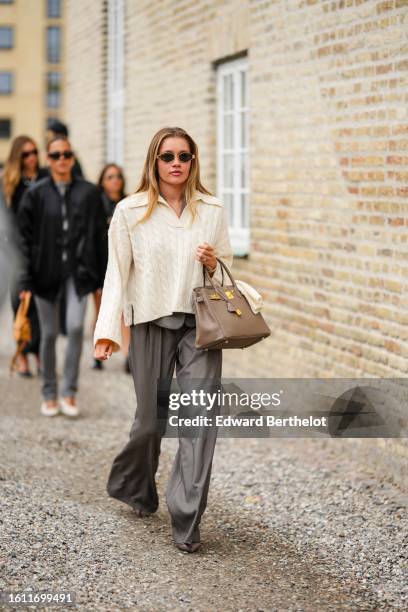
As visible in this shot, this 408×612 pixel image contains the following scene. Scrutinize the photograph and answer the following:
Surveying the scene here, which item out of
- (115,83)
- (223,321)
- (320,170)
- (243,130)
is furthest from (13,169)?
(223,321)

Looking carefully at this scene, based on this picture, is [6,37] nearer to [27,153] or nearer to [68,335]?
[27,153]

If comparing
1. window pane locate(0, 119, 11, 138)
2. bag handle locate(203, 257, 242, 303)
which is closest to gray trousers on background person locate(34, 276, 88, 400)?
bag handle locate(203, 257, 242, 303)

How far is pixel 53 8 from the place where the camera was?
88.6 m

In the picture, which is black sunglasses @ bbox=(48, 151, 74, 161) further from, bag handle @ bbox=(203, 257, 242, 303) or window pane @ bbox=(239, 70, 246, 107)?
bag handle @ bbox=(203, 257, 242, 303)

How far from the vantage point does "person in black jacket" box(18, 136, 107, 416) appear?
8.40m

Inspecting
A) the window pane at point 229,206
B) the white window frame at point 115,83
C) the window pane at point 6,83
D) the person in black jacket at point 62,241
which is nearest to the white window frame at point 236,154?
the window pane at point 229,206

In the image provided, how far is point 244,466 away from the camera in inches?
289

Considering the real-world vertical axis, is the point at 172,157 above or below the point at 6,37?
below

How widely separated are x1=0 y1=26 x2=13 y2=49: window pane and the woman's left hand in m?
74.0

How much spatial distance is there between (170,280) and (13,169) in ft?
15.8

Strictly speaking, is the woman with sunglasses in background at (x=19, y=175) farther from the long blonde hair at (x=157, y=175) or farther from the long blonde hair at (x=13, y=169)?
the long blonde hair at (x=157, y=175)

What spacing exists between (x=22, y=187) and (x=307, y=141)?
9.98 feet

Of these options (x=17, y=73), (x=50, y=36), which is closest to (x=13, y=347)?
(x=17, y=73)

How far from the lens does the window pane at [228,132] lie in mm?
10263
